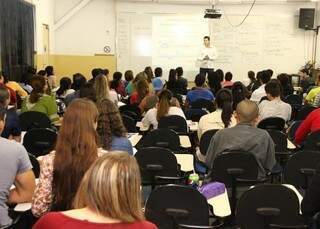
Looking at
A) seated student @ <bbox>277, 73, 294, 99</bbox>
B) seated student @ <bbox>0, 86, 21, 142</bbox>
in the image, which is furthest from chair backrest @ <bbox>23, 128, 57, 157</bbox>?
seated student @ <bbox>277, 73, 294, 99</bbox>

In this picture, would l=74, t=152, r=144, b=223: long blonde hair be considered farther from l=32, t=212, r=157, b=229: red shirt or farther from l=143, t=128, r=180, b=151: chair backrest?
l=143, t=128, r=180, b=151: chair backrest

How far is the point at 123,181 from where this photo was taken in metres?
1.69

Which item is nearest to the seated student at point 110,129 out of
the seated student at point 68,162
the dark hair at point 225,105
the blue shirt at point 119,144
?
the blue shirt at point 119,144

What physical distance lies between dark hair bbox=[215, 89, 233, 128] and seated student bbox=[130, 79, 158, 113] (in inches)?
62.0

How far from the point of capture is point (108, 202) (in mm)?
1676

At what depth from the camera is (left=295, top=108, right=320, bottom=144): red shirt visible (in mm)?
5441

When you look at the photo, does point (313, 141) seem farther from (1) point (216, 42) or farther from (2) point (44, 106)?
(1) point (216, 42)

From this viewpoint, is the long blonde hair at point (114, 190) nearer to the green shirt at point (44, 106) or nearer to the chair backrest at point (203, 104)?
the green shirt at point (44, 106)

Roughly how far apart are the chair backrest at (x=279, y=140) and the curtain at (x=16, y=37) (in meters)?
6.28

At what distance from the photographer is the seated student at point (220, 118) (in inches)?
217

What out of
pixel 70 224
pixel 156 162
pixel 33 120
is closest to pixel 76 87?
pixel 33 120

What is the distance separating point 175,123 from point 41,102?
2.03 meters

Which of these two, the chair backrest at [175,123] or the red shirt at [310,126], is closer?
the red shirt at [310,126]

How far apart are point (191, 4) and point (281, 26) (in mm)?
2920
